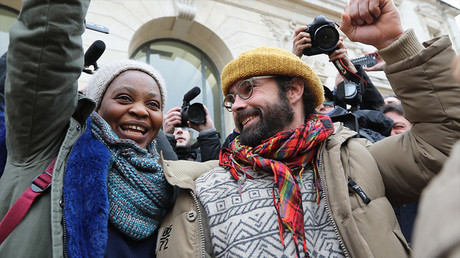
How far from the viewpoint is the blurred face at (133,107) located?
1427mm

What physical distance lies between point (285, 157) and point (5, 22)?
5.56 meters

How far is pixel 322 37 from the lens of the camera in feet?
6.93

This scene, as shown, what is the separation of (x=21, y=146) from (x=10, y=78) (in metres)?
0.23

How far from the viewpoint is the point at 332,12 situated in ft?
24.9

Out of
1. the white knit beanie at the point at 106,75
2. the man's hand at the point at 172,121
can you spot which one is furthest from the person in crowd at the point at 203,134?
the white knit beanie at the point at 106,75

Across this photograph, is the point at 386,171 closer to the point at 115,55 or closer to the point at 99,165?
the point at 99,165

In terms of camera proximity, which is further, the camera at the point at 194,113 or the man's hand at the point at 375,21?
the camera at the point at 194,113

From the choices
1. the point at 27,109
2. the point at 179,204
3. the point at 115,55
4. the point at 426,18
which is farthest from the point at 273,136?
the point at 426,18

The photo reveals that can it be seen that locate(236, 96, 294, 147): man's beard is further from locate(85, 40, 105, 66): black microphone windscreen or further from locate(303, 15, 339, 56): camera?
locate(85, 40, 105, 66): black microphone windscreen

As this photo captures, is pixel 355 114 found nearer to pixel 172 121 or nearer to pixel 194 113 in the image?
pixel 194 113

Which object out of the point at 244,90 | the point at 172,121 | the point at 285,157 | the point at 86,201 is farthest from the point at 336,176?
the point at 172,121

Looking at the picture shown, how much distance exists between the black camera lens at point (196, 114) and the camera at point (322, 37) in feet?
→ 2.98

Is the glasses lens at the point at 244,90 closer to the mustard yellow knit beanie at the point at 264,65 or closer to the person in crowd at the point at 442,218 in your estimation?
the mustard yellow knit beanie at the point at 264,65

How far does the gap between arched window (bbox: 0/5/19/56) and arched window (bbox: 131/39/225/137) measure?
1965mm
